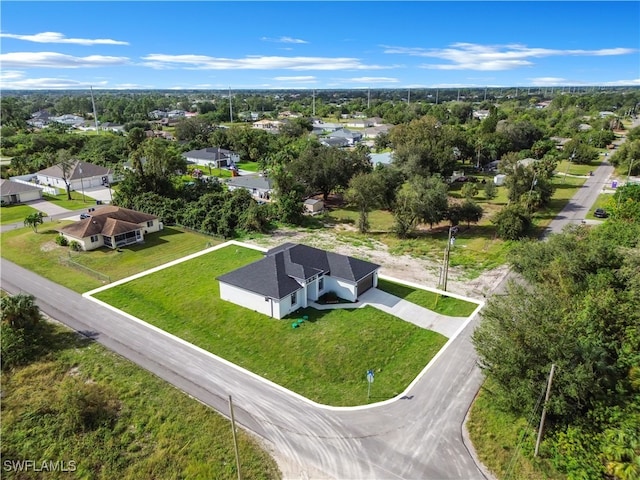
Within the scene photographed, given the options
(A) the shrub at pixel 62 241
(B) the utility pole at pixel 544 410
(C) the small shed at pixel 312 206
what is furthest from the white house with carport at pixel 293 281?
(C) the small shed at pixel 312 206

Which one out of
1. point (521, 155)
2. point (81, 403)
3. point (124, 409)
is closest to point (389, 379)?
point (124, 409)

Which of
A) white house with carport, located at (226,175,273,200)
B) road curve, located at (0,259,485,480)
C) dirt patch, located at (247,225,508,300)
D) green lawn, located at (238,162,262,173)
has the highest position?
white house with carport, located at (226,175,273,200)

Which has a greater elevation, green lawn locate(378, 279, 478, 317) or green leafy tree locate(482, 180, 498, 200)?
green leafy tree locate(482, 180, 498, 200)

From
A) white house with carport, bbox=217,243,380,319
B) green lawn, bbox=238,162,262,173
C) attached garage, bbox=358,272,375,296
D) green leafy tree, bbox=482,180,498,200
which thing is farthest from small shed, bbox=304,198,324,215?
green lawn, bbox=238,162,262,173

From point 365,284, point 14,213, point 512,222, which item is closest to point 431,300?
point 365,284

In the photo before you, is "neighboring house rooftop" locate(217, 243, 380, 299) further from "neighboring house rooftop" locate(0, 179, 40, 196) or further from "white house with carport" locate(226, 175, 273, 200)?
"neighboring house rooftop" locate(0, 179, 40, 196)

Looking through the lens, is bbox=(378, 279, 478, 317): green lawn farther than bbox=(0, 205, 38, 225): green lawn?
No

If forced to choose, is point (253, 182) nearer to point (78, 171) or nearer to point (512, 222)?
point (78, 171)
